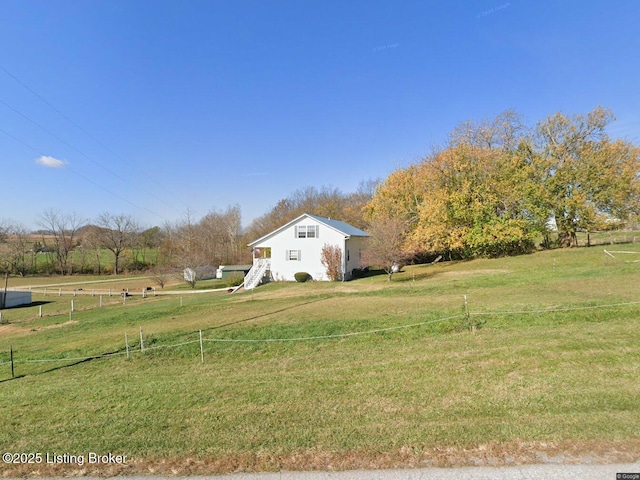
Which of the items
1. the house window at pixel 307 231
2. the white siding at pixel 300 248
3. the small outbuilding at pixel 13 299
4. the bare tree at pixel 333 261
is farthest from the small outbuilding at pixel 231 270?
the small outbuilding at pixel 13 299

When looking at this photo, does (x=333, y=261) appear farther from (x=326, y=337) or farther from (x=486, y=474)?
(x=486, y=474)

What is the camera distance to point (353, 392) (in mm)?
5418

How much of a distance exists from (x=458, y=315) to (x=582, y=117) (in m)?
33.2

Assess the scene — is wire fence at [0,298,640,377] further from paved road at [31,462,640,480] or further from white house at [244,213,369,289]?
white house at [244,213,369,289]

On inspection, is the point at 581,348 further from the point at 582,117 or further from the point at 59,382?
the point at 582,117

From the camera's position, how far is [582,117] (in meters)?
30.7

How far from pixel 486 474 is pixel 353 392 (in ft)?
8.19

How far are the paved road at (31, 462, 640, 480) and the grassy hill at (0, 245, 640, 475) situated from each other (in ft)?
0.51

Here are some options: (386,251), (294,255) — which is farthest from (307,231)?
(386,251)

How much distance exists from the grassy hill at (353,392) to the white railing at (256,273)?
17987 millimetres

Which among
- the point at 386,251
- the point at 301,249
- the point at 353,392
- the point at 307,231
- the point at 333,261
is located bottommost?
the point at 353,392

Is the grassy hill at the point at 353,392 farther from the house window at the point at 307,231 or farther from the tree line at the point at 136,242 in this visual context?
the tree line at the point at 136,242

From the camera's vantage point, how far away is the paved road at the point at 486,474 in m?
3.08

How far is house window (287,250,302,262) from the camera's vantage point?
29578 millimetres
